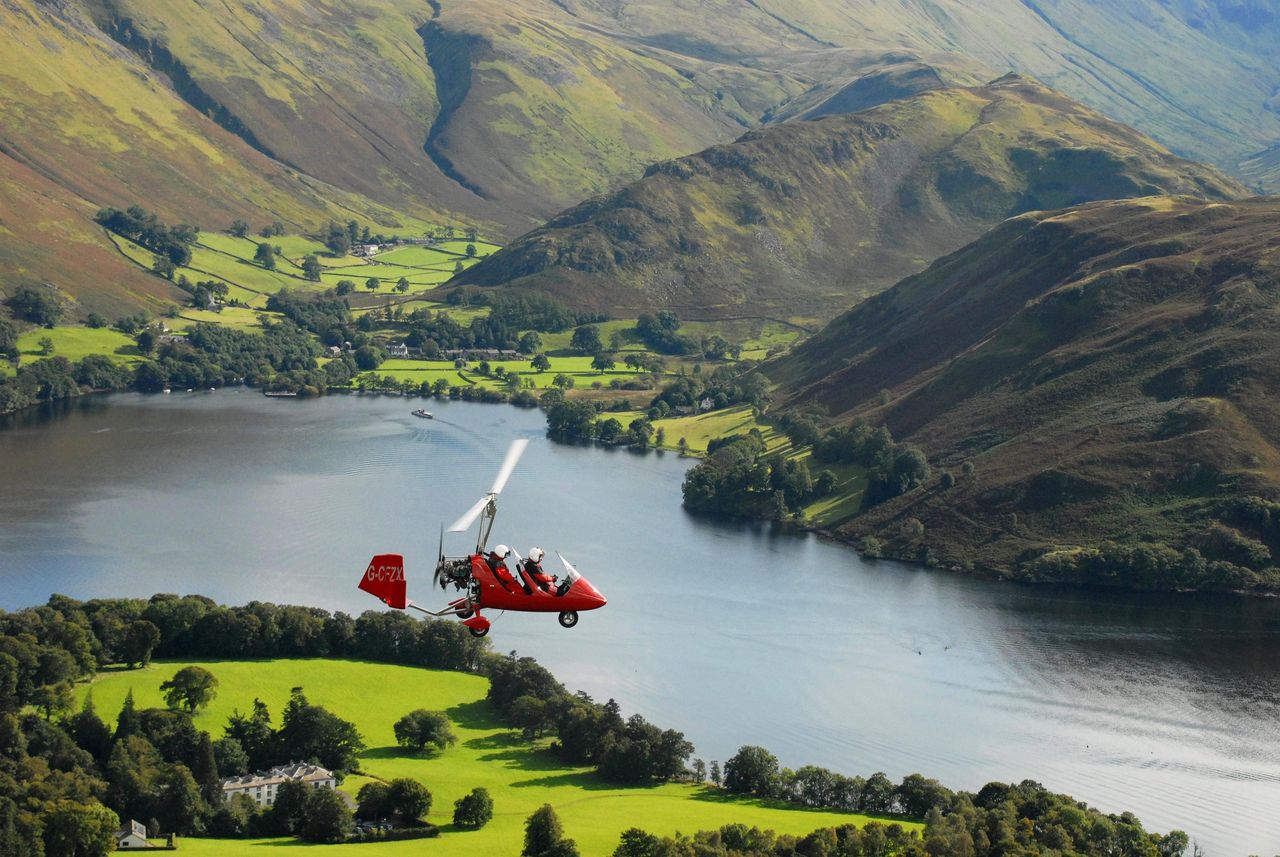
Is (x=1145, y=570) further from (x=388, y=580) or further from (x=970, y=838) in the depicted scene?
(x=388, y=580)

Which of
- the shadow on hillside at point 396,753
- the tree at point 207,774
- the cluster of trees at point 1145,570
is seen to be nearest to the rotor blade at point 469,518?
the tree at point 207,774

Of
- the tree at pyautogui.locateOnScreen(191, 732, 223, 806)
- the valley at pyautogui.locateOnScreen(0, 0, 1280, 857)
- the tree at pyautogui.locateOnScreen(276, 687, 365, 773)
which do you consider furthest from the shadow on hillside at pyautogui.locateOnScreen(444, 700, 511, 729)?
the tree at pyautogui.locateOnScreen(191, 732, 223, 806)

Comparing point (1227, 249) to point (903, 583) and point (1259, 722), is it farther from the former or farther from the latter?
point (1259, 722)

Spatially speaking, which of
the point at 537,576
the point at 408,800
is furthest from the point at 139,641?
the point at 537,576

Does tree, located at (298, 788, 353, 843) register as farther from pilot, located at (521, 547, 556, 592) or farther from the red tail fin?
pilot, located at (521, 547, 556, 592)

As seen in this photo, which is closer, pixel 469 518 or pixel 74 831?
pixel 469 518

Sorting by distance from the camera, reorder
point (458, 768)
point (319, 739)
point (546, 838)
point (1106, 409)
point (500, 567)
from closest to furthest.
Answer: point (500, 567) → point (546, 838) → point (319, 739) → point (458, 768) → point (1106, 409)

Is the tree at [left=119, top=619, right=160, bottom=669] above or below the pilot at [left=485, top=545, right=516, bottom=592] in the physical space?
Answer: below
